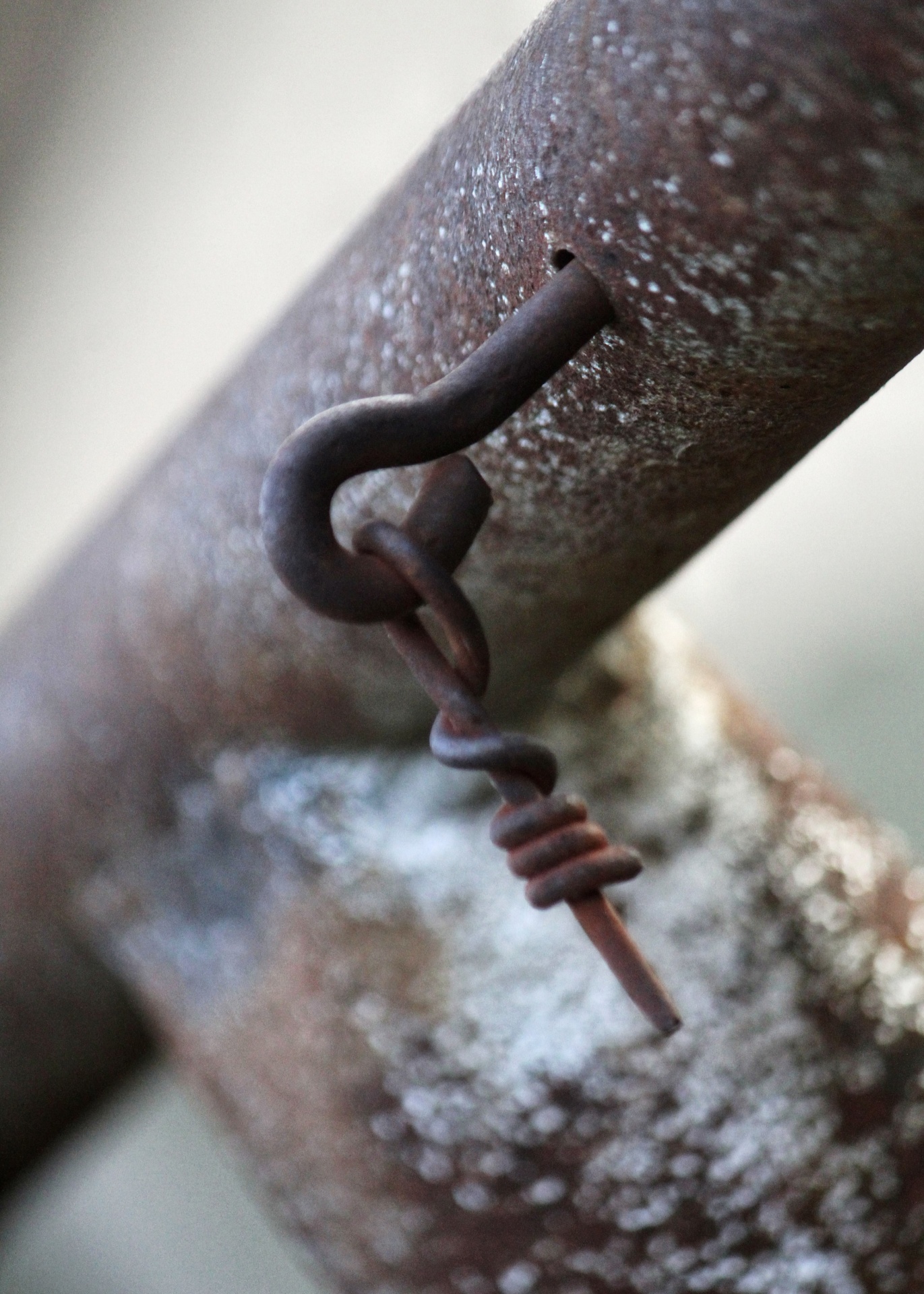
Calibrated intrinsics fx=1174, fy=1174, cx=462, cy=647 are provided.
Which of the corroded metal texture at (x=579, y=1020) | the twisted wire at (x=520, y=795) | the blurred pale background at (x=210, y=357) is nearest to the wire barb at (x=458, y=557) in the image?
the twisted wire at (x=520, y=795)

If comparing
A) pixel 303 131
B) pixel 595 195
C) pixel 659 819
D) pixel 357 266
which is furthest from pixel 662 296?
pixel 303 131

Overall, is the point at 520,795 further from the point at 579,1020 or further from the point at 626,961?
the point at 579,1020

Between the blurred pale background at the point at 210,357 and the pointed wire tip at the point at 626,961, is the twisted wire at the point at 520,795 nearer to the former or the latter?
the pointed wire tip at the point at 626,961

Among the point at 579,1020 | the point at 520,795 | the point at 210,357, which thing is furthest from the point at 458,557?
the point at 210,357

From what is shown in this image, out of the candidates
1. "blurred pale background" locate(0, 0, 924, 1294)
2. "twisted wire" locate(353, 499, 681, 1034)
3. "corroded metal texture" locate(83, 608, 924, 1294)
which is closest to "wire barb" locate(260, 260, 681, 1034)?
"twisted wire" locate(353, 499, 681, 1034)

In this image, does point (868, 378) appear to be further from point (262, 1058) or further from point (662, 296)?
point (262, 1058)
